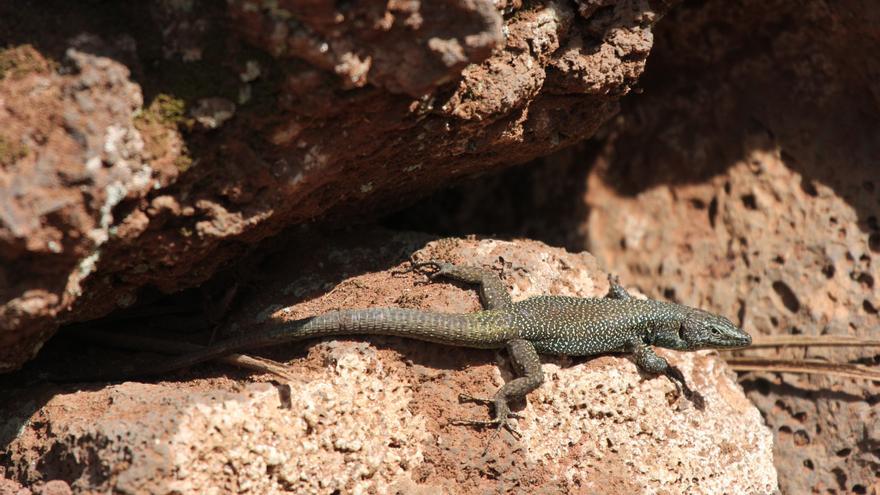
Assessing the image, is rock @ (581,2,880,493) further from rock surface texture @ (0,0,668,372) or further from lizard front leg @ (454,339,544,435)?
rock surface texture @ (0,0,668,372)

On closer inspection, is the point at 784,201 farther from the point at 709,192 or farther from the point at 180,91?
the point at 180,91

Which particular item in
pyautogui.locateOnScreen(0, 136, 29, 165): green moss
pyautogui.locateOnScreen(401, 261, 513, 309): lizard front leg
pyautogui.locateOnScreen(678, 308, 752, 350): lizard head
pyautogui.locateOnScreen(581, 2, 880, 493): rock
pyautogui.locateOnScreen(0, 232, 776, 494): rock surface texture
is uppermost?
pyautogui.locateOnScreen(581, 2, 880, 493): rock

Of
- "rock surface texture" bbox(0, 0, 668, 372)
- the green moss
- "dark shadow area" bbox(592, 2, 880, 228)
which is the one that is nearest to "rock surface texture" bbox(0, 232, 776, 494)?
"rock surface texture" bbox(0, 0, 668, 372)

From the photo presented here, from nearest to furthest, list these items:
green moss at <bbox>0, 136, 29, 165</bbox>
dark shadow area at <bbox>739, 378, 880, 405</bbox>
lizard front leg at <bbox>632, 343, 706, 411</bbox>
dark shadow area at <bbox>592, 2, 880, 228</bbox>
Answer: green moss at <bbox>0, 136, 29, 165</bbox> < lizard front leg at <bbox>632, 343, 706, 411</bbox> < dark shadow area at <bbox>739, 378, 880, 405</bbox> < dark shadow area at <bbox>592, 2, 880, 228</bbox>

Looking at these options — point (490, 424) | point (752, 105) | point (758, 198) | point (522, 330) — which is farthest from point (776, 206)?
point (490, 424)

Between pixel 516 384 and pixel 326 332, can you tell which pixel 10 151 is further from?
pixel 516 384

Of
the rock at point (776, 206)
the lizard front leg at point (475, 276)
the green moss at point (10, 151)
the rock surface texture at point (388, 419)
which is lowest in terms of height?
the rock surface texture at point (388, 419)

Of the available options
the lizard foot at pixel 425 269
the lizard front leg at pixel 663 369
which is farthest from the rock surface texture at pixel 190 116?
the lizard front leg at pixel 663 369

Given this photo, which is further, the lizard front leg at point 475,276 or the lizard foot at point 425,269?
the lizard foot at point 425,269

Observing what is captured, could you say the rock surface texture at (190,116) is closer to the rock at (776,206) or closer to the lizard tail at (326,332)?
the lizard tail at (326,332)
